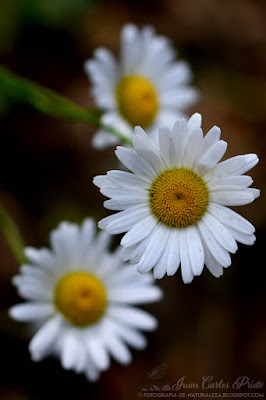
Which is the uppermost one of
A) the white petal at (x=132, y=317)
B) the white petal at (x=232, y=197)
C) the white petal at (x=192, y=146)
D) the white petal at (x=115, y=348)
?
the white petal at (x=192, y=146)

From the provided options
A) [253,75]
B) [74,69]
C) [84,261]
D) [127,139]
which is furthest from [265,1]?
[84,261]

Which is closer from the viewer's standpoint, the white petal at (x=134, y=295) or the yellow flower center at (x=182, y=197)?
the yellow flower center at (x=182, y=197)

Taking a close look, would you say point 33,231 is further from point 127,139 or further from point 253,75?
point 253,75

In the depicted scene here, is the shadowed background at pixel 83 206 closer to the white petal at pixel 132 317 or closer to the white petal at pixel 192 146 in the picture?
the white petal at pixel 132 317

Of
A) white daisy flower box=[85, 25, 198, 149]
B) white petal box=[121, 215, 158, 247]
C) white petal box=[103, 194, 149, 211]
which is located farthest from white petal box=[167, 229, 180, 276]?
white daisy flower box=[85, 25, 198, 149]

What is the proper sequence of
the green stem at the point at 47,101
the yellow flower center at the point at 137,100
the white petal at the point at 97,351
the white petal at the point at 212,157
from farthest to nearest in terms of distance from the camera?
1. the yellow flower center at the point at 137,100
2. the green stem at the point at 47,101
3. the white petal at the point at 97,351
4. the white petal at the point at 212,157


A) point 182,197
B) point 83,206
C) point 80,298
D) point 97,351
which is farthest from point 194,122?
point 83,206

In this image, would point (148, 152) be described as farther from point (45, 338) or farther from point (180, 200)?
point (45, 338)

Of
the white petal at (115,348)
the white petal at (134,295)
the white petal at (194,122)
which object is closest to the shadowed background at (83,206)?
the white petal at (115,348)
